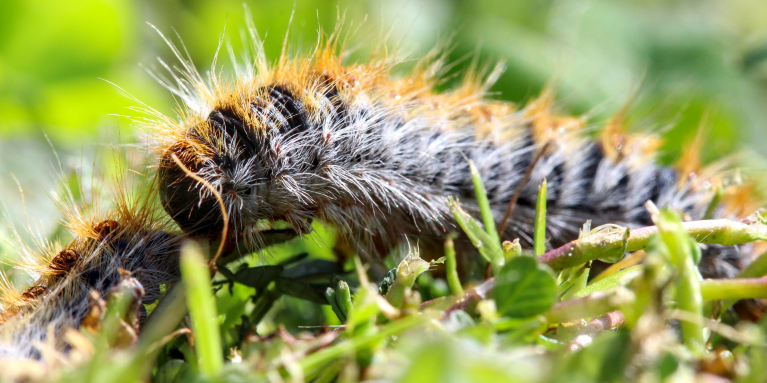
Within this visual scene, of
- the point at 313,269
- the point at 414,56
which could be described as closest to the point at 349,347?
the point at 313,269

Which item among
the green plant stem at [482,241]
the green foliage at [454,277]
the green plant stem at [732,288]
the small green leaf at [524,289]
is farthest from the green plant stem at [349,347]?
the green plant stem at [732,288]

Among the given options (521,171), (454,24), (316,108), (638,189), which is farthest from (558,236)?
(454,24)

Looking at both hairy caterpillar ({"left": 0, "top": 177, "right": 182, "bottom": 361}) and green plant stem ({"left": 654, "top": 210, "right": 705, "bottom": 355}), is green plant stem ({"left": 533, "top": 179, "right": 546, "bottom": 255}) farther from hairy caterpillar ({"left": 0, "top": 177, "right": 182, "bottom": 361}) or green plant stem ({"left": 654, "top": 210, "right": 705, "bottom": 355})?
hairy caterpillar ({"left": 0, "top": 177, "right": 182, "bottom": 361})

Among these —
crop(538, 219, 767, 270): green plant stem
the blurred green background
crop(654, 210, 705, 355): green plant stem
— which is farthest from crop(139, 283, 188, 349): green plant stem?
the blurred green background

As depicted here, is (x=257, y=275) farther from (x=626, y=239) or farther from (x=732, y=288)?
(x=732, y=288)

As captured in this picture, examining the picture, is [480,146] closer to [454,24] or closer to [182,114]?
[182,114]

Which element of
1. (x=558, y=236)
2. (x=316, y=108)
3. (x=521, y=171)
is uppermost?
(x=316, y=108)
